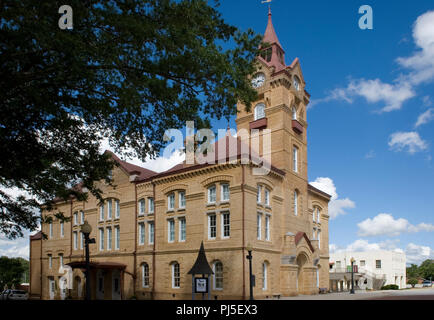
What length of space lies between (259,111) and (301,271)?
1466 cm

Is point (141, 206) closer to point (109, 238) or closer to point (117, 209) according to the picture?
point (117, 209)

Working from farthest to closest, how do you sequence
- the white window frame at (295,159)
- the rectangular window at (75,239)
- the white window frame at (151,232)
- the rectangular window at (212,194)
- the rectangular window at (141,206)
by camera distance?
the rectangular window at (75,239)
the white window frame at (295,159)
the rectangular window at (141,206)
the white window frame at (151,232)
the rectangular window at (212,194)

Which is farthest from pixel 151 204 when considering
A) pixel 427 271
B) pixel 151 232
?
pixel 427 271

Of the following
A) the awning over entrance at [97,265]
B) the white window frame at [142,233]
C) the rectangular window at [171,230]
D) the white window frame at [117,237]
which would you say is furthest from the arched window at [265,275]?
the white window frame at [117,237]

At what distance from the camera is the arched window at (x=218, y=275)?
30.8 metres

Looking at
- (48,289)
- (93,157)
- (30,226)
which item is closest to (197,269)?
(30,226)

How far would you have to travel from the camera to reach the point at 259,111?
3869 centimetres

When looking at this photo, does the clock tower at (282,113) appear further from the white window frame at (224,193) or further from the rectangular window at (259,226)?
the white window frame at (224,193)

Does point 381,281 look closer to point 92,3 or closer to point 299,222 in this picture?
point 299,222

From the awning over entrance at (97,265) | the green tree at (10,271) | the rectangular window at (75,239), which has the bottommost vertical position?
the green tree at (10,271)

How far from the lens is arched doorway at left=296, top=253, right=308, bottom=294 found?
120 ft

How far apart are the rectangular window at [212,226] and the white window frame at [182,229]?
2662 mm

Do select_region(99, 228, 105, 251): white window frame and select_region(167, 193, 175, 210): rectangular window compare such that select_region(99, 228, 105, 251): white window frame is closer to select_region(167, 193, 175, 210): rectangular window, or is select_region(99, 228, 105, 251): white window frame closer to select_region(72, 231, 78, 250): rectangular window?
select_region(72, 231, 78, 250): rectangular window

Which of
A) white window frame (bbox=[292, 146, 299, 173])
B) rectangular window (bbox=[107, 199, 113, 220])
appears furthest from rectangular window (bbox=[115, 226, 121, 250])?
white window frame (bbox=[292, 146, 299, 173])
